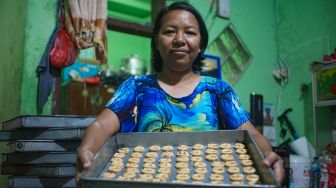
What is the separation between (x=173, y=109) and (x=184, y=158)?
0.65 feet

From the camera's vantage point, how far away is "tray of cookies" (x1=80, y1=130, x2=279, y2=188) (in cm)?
89

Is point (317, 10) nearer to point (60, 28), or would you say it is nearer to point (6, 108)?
point (60, 28)

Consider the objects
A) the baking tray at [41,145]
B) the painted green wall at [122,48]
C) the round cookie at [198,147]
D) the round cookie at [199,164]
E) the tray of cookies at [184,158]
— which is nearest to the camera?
the tray of cookies at [184,158]

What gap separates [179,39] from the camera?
3.76 feet

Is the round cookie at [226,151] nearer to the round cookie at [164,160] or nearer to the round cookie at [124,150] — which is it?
the round cookie at [164,160]

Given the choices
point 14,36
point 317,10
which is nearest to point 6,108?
point 14,36

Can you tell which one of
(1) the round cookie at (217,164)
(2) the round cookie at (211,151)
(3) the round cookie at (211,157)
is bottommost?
(1) the round cookie at (217,164)

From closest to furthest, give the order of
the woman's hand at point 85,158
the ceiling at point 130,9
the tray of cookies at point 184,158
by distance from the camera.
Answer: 1. the woman's hand at point 85,158
2. the tray of cookies at point 184,158
3. the ceiling at point 130,9

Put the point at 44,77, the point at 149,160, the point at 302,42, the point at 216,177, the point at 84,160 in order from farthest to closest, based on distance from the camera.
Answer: the point at 302,42
the point at 44,77
the point at 149,160
the point at 216,177
the point at 84,160

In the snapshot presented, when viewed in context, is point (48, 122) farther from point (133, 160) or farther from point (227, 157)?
point (227, 157)

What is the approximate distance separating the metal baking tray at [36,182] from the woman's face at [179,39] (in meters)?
0.72

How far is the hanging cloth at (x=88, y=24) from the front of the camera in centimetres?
204

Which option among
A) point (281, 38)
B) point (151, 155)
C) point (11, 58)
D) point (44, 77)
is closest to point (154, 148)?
point (151, 155)

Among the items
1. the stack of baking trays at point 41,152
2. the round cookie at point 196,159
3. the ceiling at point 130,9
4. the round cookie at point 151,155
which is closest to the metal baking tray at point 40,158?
the stack of baking trays at point 41,152
